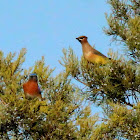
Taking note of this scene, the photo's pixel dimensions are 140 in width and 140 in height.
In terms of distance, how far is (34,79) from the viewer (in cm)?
573

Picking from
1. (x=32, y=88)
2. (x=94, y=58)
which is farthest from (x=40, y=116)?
(x=94, y=58)

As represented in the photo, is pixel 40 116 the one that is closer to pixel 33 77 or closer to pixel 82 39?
pixel 33 77

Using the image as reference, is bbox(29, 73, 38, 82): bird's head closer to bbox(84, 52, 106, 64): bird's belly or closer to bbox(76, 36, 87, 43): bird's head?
bbox(84, 52, 106, 64): bird's belly

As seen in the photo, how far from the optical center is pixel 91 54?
6480 millimetres

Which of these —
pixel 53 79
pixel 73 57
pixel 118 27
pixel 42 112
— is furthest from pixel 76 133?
pixel 118 27

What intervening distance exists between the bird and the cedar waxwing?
44.7 inches

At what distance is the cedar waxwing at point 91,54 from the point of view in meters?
6.44

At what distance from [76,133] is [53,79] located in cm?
101

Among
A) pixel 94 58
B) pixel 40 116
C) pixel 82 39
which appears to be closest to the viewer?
pixel 40 116

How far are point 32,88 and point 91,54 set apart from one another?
4.34ft

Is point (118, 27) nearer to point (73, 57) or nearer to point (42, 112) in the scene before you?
point (73, 57)

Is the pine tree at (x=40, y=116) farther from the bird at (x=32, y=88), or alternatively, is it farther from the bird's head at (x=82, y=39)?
the bird's head at (x=82, y=39)

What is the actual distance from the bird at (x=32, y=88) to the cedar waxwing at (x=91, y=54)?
44.7 inches

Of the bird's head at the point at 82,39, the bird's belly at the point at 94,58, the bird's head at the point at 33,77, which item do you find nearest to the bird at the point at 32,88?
the bird's head at the point at 33,77
